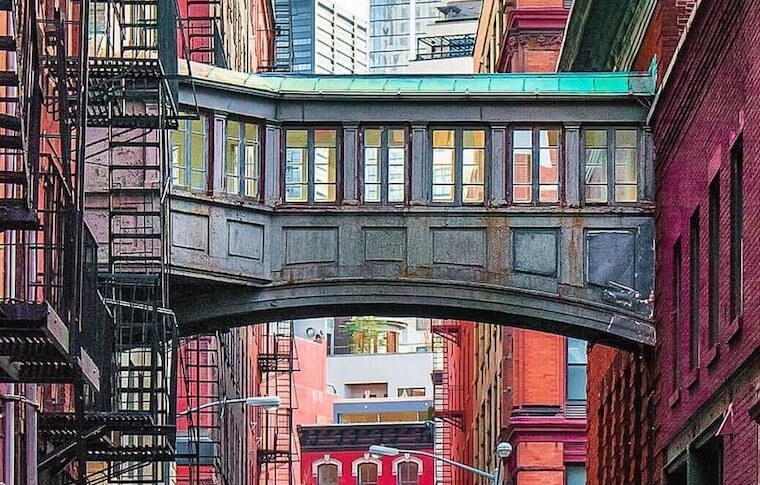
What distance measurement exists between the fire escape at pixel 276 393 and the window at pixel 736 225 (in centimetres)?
4812

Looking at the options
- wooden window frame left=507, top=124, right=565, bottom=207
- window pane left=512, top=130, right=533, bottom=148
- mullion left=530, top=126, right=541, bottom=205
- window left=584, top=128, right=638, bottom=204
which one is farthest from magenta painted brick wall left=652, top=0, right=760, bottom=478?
window pane left=512, top=130, right=533, bottom=148

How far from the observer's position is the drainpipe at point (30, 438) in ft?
78.0

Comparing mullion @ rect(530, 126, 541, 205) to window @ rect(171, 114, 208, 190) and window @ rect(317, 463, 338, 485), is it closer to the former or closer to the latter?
window @ rect(171, 114, 208, 190)

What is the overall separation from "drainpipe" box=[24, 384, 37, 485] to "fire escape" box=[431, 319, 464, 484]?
65.1 meters

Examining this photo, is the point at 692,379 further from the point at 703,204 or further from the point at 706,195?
the point at 706,195

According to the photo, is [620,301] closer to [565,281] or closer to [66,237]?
[565,281]

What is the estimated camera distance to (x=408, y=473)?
397ft

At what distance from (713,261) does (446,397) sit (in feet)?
241

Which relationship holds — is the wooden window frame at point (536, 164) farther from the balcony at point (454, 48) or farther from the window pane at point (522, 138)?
the balcony at point (454, 48)

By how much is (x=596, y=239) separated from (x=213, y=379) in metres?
19.4

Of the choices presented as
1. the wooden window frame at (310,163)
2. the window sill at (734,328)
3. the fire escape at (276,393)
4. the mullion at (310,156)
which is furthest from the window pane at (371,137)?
the fire escape at (276,393)

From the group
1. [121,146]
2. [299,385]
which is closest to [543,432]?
[121,146]

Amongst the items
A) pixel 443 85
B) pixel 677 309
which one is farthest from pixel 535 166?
pixel 677 309

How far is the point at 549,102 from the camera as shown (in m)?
35.3
